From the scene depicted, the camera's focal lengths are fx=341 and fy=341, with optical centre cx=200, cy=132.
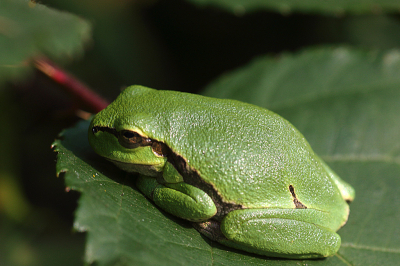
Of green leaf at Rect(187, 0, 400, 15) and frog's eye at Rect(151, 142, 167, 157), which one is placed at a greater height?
green leaf at Rect(187, 0, 400, 15)

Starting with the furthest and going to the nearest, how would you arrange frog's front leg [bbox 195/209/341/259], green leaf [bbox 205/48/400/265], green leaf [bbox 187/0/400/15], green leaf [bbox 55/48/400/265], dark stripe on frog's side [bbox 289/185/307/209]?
green leaf [bbox 187/0/400/15] < green leaf [bbox 205/48/400/265] < dark stripe on frog's side [bbox 289/185/307/209] < frog's front leg [bbox 195/209/341/259] < green leaf [bbox 55/48/400/265]

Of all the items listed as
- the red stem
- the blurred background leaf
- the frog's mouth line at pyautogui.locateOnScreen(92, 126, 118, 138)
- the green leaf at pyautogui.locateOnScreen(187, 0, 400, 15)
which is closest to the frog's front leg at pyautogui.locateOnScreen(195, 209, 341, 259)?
the blurred background leaf

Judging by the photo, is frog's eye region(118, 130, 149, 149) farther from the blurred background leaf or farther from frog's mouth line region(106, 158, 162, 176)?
the blurred background leaf

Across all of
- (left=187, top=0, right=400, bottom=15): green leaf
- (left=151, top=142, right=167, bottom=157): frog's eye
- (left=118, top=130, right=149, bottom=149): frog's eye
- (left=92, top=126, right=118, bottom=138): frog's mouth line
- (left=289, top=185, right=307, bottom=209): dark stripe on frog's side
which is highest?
(left=187, top=0, right=400, bottom=15): green leaf

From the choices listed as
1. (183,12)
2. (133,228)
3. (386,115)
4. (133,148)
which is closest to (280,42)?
(183,12)

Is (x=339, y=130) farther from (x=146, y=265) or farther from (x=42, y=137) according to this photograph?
(x=42, y=137)

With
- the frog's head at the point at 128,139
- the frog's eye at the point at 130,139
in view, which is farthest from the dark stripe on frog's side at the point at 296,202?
the frog's eye at the point at 130,139
